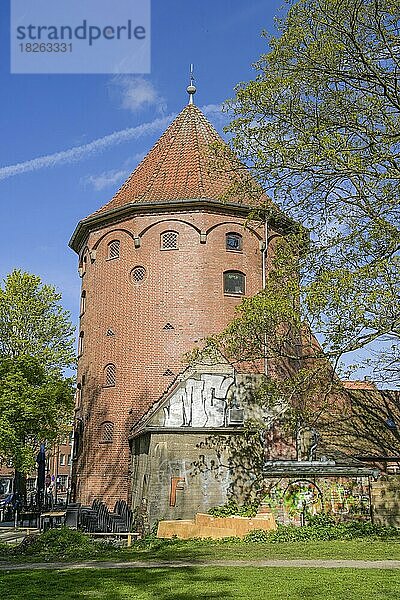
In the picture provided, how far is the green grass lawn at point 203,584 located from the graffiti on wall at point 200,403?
32.0 feet

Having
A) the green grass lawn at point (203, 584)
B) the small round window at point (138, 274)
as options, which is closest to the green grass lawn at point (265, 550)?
the green grass lawn at point (203, 584)

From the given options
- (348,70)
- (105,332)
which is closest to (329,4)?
(348,70)

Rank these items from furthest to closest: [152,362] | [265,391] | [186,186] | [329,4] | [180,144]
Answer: [180,144], [186,186], [152,362], [265,391], [329,4]

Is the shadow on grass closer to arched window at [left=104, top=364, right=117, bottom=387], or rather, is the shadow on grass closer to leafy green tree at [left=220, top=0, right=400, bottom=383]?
leafy green tree at [left=220, top=0, right=400, bottom=383]

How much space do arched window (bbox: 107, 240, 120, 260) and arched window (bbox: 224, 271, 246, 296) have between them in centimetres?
472

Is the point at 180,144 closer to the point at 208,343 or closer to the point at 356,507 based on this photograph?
the point at 208,343

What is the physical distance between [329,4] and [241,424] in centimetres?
1232

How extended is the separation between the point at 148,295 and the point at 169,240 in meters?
2.39

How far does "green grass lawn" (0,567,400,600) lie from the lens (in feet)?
30.9

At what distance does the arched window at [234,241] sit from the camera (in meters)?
28.6

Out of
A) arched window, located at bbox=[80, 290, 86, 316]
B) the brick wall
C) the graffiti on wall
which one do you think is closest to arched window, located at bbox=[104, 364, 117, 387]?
the brick wall

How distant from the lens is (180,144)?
3209 centimetres

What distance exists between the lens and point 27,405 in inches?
1184

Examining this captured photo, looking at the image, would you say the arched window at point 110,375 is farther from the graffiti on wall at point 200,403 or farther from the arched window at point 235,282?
the graffiti on wall at point 200,403
